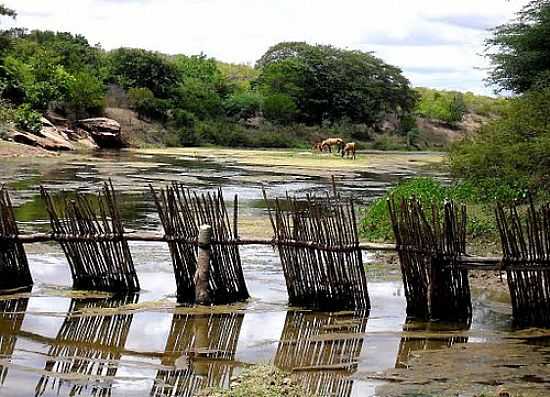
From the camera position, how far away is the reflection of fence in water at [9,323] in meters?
7.02

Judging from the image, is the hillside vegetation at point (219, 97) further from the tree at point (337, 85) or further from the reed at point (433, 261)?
the reed at point (433, 261)

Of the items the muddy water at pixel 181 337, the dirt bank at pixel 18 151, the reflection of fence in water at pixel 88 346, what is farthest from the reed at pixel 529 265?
the dirt bank at pixel 18 151

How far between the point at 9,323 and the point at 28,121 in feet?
94.2

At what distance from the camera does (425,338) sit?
7.74m

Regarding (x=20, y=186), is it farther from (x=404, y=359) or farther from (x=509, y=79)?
(x=404, y=359)

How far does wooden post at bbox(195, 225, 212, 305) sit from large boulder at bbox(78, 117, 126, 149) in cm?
3453

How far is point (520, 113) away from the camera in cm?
1387

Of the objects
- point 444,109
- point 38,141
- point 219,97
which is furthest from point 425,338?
point 444,109

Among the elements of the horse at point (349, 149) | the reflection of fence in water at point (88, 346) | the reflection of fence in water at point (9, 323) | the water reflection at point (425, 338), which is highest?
the horse at point (349, 149)

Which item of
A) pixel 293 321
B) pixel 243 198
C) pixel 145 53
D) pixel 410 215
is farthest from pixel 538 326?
pixel 145 53

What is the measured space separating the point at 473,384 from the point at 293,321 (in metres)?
2.51

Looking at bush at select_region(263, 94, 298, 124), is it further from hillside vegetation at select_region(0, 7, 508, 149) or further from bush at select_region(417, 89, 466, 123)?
bush at select_region(417, 89, 466, 123)

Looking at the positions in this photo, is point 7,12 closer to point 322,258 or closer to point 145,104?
point 145,104

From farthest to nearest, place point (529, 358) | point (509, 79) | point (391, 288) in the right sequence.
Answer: point (509, 79) < point (391, 288) < point (529, 358)
